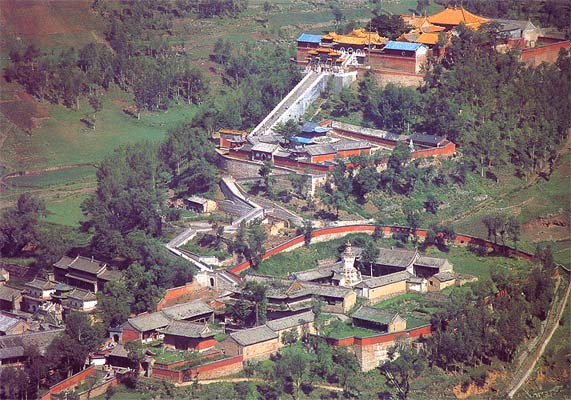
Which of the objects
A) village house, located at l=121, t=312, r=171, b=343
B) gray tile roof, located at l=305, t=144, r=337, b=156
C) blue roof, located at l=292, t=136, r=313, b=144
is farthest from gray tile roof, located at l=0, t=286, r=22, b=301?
blue roof, located at l=292, t=136, r=313, b=144

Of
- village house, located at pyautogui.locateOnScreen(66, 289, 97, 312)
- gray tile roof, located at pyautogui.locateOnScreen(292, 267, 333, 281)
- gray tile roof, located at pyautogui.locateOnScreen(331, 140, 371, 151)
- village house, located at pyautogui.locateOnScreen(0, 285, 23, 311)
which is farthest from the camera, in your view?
gray tile roof, located at pyautogui.locateOnScreen(331, 140, 371, 151)

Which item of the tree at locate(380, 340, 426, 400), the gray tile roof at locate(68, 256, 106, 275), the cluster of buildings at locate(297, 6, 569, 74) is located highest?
the cluster of buildings at locate(297, 6, 569, 74)

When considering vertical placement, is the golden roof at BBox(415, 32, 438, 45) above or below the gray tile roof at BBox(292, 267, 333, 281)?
above

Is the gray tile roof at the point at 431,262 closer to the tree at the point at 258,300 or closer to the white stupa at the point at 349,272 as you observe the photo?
the white stupa at the point at 349,272

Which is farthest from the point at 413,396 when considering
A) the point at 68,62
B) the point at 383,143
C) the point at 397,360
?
the point at 68,62

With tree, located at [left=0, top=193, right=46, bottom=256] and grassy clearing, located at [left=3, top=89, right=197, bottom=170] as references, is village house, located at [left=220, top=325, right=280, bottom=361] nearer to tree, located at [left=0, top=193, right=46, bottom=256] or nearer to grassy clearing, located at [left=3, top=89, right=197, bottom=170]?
tree, located at [left=0, top=193, right=46, bottom=256]

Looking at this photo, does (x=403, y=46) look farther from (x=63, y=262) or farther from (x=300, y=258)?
(x=63, y=262)

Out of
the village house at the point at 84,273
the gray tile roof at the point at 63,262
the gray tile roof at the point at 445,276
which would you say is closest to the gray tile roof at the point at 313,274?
the gray tile roof at the point at 445,276
